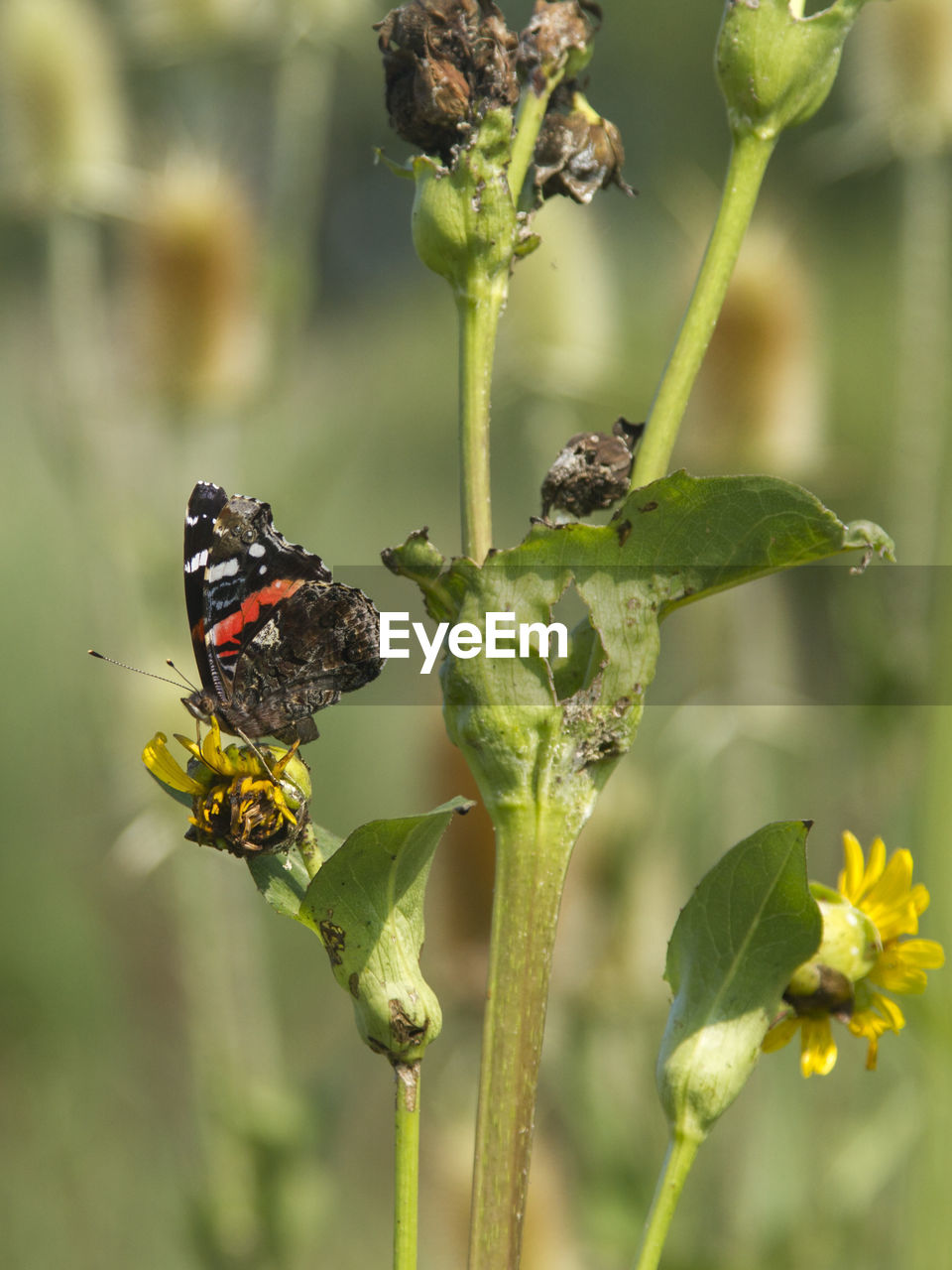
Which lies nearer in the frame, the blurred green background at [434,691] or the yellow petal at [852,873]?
the yellow petal at [852,873]

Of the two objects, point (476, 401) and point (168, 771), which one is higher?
point (476, 401)

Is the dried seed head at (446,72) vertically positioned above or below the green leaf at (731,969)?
above

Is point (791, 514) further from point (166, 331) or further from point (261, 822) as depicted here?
point (166, 331)

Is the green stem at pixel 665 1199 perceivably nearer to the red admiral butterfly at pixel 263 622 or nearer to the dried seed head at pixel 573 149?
the red admiral butterfly at pixel 263 622

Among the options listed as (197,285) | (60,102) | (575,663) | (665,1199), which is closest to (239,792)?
(575,663)

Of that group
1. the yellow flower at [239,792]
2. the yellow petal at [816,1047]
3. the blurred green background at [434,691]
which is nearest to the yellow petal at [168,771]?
the yellow flower at [239,792]

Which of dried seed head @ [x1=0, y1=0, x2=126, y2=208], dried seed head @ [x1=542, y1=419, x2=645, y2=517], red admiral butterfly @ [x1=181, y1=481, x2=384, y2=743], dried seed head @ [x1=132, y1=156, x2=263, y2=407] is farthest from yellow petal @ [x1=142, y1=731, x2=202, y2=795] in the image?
dried seed head @ [x1=0, y1=0, x2=126, y2=208]

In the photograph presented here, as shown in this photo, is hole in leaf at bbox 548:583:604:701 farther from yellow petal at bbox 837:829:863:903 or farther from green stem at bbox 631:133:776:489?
yellow petal at bbox 837:829:863:903

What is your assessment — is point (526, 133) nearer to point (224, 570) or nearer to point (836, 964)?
point (224, 570)
